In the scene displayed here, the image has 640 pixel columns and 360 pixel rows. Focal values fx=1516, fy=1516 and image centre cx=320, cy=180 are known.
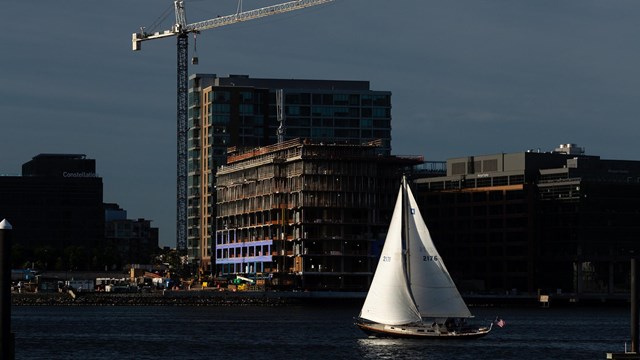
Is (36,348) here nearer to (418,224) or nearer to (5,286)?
(418,224)

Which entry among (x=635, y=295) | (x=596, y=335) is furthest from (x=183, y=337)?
(x=635, y=295)

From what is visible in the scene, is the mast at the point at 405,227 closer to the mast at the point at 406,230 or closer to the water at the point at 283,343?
the mast at the point at 406,230

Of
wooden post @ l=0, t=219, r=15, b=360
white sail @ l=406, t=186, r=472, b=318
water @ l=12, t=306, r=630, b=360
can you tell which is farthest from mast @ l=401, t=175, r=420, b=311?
wooden post @ l=0, t=219, r=15, b=360

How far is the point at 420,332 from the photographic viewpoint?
456 feet

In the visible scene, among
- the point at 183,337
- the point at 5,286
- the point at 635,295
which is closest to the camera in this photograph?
the point at 5,286

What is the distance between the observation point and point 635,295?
95.8 meters

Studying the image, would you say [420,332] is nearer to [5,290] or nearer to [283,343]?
[283,343]

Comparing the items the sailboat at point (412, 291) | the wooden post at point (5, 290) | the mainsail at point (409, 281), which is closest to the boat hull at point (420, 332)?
the sailboat at point (412, 291)

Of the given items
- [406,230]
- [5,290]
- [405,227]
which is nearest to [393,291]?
[406,230]

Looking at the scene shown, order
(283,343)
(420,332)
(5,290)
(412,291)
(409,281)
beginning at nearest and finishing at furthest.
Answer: (5,290), (420,332), (412,291), (409,281), (283,343)

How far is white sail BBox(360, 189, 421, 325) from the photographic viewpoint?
458 feet

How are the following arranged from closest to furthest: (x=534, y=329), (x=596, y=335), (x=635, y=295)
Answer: (x=635, y=295)
(x=596, y=335)
(x=534, y=329)

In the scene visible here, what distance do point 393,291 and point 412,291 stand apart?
69.8 inches

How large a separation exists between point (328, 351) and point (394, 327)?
7.74 metres
